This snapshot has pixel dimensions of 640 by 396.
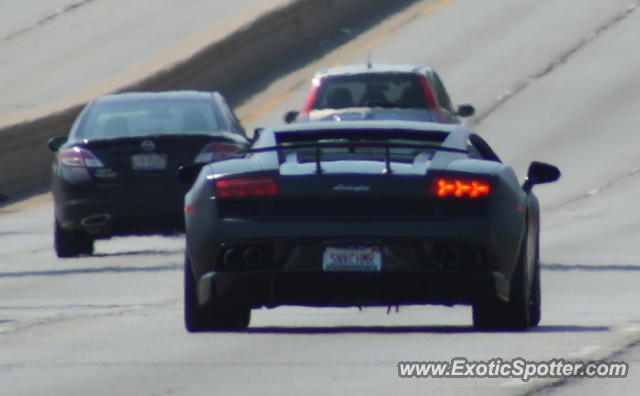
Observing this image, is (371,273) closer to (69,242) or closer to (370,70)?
(69,242)

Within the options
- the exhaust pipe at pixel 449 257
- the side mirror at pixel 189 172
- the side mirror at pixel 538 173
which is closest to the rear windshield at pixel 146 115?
the side mirror at pixel 189 172

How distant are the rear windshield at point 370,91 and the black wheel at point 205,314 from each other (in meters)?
12.0

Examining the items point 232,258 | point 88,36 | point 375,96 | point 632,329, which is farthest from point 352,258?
point 88,36

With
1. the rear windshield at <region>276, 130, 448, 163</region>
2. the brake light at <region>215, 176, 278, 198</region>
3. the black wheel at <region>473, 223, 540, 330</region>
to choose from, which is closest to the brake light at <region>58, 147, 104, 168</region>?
the rear windshield at <region>276, 130, 448, 163</region>

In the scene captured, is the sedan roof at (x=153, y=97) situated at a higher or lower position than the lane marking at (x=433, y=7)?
higher

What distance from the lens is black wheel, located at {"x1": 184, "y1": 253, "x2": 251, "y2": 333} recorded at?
1241 cm

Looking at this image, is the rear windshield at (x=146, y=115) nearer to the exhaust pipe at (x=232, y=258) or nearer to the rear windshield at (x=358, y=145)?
the rear windshield at (x=358, y=145)

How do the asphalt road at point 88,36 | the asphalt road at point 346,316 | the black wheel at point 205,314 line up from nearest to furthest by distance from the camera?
the asphalt road at point 346,316, the black wheel at point 205,314, the asphalt road at point 88,36

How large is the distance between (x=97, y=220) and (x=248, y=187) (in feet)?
26.6

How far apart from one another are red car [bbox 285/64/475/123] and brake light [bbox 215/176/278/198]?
1208cm

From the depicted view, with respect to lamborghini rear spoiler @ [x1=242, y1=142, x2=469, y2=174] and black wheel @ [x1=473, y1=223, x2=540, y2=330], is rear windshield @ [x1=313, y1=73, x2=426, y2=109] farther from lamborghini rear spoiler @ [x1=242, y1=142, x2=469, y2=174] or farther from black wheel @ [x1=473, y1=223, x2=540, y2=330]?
black wheel @ [x1=473, y1=223, x2=540, y2=330]

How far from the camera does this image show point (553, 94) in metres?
40.2

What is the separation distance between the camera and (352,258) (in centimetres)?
1192

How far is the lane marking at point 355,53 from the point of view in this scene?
38.9 metres
